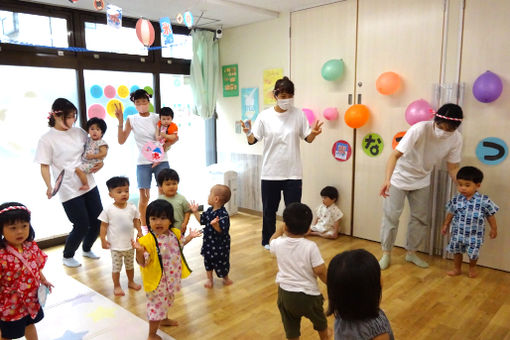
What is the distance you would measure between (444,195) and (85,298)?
9.90ft

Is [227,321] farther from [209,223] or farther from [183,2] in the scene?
[183,2]

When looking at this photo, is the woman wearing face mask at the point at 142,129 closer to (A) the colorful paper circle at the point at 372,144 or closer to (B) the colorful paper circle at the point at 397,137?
(A) the colorful paper circle at the point at 372,144

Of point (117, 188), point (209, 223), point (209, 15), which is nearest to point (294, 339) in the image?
point (209, 223)

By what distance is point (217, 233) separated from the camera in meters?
2.83

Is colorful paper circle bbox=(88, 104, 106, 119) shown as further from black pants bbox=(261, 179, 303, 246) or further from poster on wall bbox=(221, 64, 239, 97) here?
black pants bbox=(261, 179, 303, 246)

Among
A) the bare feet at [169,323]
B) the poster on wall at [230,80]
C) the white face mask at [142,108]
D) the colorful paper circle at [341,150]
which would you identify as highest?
the poster on wall at [230,80]

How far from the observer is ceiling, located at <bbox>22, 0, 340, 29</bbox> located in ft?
12.4

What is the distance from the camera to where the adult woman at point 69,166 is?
314cm

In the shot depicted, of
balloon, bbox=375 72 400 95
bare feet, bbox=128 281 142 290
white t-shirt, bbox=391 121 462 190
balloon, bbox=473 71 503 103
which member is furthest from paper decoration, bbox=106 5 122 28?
balloon, bbox=473 71 503 103

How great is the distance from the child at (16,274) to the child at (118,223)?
2.57 feet

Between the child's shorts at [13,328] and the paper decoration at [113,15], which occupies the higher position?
the paper decoration at [113,15]

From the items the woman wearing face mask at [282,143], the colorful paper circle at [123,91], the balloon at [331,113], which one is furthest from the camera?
the colorful paper circle at [123,91]

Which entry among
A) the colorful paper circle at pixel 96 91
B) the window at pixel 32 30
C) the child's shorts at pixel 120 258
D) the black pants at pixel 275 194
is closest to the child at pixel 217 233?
the child's shorts at pixel 120 258

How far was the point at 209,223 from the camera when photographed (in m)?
2.80
